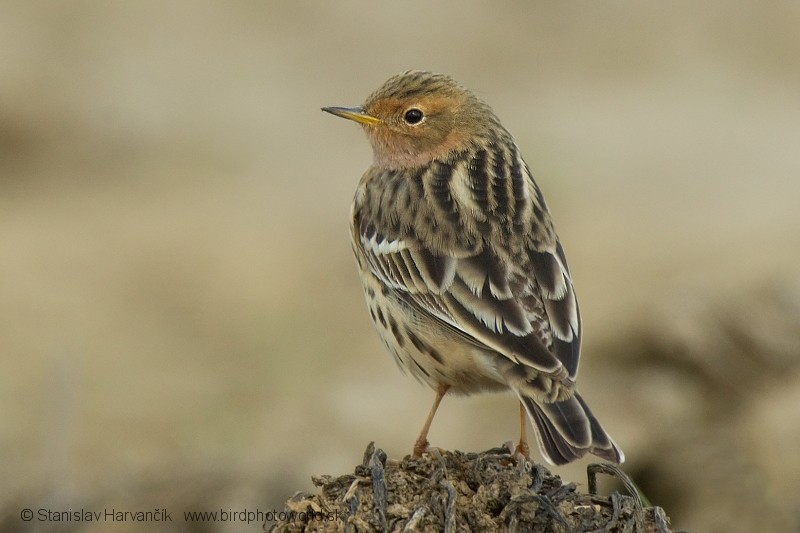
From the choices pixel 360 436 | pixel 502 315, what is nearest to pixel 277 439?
pixel 360 436

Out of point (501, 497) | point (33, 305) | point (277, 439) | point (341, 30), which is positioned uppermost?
point (341, 30)

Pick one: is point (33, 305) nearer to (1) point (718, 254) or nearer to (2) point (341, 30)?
(1) point (718, 254)

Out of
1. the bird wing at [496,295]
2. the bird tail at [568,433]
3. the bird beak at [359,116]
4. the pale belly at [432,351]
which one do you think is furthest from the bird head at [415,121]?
the bird tail at [568,433]

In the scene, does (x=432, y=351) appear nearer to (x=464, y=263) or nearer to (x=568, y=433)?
(x=464, y=263)

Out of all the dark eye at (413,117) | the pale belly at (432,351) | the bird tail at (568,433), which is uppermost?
the dark eye at (413,117)

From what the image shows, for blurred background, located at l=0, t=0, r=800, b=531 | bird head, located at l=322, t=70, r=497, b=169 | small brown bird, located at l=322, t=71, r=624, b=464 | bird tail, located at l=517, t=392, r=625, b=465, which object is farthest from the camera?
blurred background, located at l=0, t=0, r=800, b=531

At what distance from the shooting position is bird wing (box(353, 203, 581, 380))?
640cm

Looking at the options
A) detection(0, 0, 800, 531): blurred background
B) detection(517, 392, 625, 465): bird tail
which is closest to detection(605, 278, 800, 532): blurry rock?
detection(0, 0, 800, 531): blurred background

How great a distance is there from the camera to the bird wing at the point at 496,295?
21.0ft

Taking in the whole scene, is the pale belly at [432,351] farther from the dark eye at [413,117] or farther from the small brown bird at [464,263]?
the dark eye at [413,117]

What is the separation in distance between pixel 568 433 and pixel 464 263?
1176mm

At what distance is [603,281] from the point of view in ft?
40.4

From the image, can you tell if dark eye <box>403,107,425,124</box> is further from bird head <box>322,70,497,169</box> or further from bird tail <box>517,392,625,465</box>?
bird tail <box>517,392,625,465</box>

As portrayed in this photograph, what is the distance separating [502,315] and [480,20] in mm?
13037
